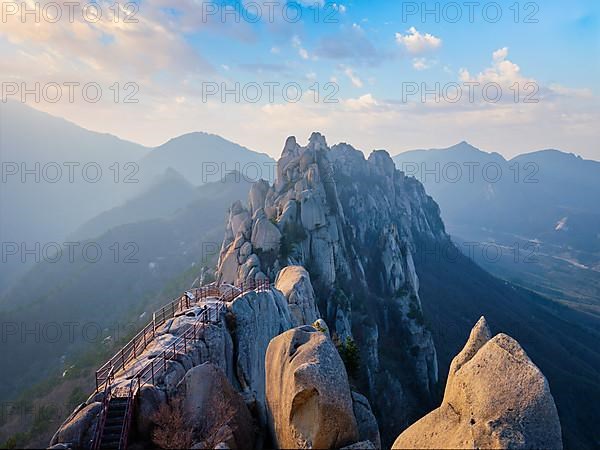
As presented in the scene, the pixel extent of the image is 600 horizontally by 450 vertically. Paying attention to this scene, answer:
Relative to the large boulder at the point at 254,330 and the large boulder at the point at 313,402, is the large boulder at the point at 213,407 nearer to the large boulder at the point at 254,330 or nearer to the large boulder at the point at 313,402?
the large boulder at the point at 313,402

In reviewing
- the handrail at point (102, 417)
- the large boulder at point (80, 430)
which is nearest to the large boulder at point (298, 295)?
the handrail at point (102, 417)

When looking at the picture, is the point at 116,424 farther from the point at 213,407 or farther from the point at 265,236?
the point at 265,236

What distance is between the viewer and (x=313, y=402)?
15.4m

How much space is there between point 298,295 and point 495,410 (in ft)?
90.6

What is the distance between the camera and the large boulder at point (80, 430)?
1636 cm

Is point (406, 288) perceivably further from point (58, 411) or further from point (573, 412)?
point (58, 411)

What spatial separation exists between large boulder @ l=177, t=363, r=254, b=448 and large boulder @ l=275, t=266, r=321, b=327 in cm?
1766

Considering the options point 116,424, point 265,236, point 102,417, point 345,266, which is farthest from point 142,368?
point 345,266

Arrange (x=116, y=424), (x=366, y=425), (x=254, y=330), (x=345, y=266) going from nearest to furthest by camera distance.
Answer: (x=116, y=424) → (x=366, y=425) → (x=254, y=330) → (x=345, y=266)

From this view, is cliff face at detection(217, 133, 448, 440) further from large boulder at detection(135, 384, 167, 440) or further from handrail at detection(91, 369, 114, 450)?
handrail at detection(91, 369, 114, 450)

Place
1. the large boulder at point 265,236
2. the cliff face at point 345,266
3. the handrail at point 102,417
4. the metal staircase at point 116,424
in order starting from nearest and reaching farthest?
the handrail at point 102,417
the metal staircase at point 116,424
the large boulder at point 265,236
the cliff face at point 345,266

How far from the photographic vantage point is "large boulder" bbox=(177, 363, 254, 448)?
16.4m

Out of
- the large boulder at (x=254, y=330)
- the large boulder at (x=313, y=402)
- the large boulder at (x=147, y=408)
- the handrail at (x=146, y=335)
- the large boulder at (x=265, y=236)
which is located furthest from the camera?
the large boulder at (x=265, y=236)

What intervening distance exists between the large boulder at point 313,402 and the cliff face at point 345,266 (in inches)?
1169
